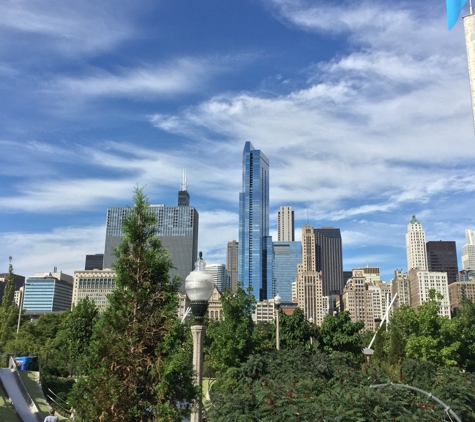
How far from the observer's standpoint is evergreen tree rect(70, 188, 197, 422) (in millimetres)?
11711

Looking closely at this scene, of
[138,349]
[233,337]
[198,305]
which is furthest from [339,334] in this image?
[198,305]

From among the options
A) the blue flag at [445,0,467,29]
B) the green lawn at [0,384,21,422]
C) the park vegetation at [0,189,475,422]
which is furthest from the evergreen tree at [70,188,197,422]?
the green lawn at [0,384,21,422]

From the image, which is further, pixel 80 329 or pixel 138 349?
pixel 80 329

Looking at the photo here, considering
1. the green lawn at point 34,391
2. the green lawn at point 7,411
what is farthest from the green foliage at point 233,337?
the green lawn at point 7,411

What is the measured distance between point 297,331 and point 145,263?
114 ft

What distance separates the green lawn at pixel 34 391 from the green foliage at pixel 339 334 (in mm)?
25384

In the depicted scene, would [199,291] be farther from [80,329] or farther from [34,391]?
[80,329]

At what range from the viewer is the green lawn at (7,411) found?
27438 millimetres

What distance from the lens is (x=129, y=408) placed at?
1166cm

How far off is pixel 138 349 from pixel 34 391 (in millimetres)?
25683

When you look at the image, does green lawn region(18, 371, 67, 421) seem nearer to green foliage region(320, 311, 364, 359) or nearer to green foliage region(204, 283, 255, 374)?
green foliage region(204, 283, 255, 374)

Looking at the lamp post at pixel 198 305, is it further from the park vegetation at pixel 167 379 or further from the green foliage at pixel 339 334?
the green foliage at pixel 339 334

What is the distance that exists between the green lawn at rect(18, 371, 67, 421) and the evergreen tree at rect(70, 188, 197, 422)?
Answer: 71.2ft

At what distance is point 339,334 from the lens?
46250mm
